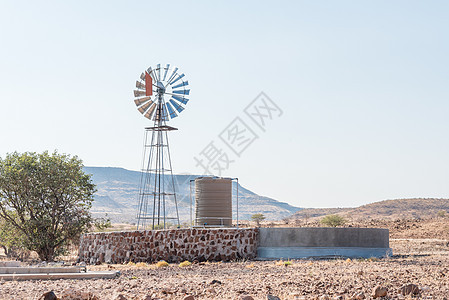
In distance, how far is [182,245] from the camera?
20.4 m

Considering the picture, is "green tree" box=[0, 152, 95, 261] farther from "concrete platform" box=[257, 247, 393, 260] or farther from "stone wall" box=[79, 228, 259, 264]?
"concrete platform" box=[257, 247, 393, 260]

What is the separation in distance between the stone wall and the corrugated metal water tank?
2.53 m

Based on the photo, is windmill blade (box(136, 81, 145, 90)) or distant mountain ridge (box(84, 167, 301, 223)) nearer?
windmill blade (box(136, 81, 145, 90))

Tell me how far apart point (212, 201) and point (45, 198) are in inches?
404

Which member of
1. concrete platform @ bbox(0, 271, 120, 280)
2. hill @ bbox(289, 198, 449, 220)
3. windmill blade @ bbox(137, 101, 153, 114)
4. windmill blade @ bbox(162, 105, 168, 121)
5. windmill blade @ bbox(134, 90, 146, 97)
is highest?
windmill blade @ bbox(134, 90, 146, 97)

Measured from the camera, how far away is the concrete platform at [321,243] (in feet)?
63.0

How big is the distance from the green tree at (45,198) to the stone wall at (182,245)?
7.20m

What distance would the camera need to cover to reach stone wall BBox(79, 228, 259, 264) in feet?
65.2

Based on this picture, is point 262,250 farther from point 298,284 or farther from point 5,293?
point 5,293

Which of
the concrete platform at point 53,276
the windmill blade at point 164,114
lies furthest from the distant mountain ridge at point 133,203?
the concrete platform at point 53,276

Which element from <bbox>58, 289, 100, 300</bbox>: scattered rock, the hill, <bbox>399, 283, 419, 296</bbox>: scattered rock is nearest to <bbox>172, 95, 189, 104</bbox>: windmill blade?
<bbox>58, 289, 100, 300</bbox>: scattered rock

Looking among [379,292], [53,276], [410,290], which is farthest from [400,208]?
[379,292]

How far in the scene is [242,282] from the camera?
11359mm

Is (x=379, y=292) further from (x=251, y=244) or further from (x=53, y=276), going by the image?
(x=251, y=244)
